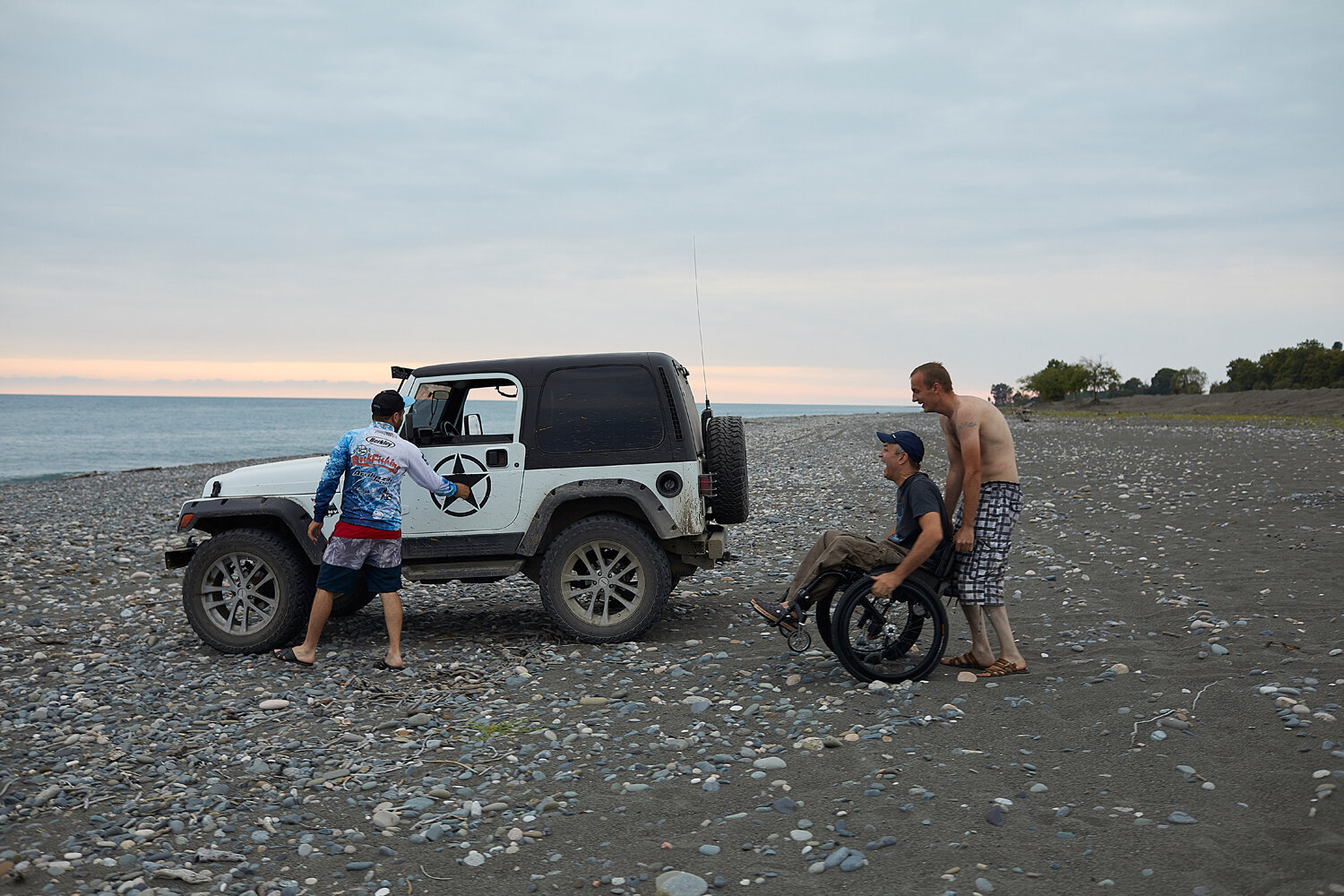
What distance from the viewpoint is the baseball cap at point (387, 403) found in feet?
25.0

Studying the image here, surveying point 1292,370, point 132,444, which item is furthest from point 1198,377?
point 132,444

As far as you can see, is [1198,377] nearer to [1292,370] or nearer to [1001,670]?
[1292,370]

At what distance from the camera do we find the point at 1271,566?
10.1 meters

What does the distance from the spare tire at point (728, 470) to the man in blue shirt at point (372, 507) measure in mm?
2398

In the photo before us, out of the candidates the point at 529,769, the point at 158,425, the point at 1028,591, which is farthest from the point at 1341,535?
the point at 158,425

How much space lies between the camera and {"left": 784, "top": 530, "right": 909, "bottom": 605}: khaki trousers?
6.74 meters

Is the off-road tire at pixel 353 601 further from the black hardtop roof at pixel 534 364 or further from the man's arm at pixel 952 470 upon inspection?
the man's arm at pixel 952 470

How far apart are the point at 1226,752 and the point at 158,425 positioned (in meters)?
115

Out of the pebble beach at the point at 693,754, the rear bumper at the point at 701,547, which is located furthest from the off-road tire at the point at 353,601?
the rear bumper at the point at 701,547

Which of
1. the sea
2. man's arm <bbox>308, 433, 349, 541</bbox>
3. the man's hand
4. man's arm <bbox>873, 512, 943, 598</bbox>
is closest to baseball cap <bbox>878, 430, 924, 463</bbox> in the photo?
man's arm <bbox>873, 512, 943, 598</bbox>

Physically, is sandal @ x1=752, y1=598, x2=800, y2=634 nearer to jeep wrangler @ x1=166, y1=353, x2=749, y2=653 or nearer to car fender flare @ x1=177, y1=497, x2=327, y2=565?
jeep wrangler @ x1=166, y1=353, x2=749, y2=653

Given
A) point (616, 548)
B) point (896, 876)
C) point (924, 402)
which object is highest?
point (924, 402)

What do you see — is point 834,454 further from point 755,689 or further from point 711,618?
point 755,689

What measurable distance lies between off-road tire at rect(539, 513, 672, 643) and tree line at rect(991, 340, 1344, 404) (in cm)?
8539
